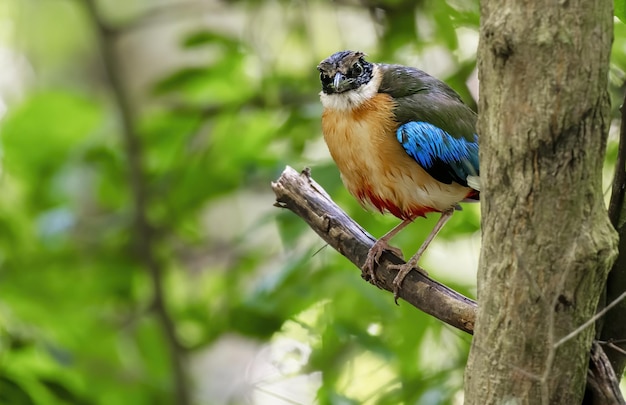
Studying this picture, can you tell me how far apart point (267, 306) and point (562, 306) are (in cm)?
198

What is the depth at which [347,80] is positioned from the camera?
297cm

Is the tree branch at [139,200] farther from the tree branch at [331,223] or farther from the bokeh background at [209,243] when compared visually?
the tree branch at [331,223]

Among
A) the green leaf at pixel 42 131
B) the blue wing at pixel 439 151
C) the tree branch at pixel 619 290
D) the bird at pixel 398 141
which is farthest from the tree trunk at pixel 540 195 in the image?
the green leaf at pixel 42 131

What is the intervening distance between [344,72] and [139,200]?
160cm

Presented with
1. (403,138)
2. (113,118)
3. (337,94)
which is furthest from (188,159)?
(403,138)

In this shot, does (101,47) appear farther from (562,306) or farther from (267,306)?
(562,306)

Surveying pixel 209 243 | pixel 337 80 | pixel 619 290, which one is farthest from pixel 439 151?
pixel 209 243

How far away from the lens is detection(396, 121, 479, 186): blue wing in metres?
2.73

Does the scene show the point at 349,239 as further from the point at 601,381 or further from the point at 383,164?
the point at 601,381

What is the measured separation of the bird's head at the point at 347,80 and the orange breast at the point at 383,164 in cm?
4

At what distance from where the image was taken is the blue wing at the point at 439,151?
273 centimetres

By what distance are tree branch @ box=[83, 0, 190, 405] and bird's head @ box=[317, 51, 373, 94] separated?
4.67 ft

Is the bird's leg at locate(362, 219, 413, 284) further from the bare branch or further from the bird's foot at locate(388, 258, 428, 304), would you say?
the bare branch

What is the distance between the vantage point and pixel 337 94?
118 inches
